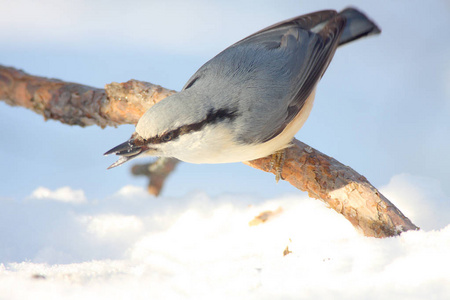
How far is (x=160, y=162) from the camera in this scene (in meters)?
3.36

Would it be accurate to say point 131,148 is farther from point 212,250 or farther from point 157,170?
point 157,170

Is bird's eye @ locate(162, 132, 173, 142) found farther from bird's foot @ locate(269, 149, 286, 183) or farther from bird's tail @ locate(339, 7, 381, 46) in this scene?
bird's tail @ locate(339, 7, 381, 46)

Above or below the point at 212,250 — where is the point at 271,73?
above

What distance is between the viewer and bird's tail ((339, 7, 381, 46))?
2.35m

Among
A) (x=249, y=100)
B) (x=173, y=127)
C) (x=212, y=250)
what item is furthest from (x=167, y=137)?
(x=212, y=250)

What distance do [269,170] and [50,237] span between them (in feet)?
4.35

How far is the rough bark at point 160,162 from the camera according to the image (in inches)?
76.1

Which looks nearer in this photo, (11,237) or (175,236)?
(11,237)

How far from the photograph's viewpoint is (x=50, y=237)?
2.44 m

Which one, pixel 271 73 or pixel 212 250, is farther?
pixel 212 250

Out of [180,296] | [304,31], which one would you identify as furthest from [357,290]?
[304,31]

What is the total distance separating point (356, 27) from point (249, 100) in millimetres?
917

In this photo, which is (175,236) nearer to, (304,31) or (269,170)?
(269,170)

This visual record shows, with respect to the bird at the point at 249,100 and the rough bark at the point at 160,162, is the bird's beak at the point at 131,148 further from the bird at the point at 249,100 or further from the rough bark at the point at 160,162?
the rough bark at the point at 160,162
